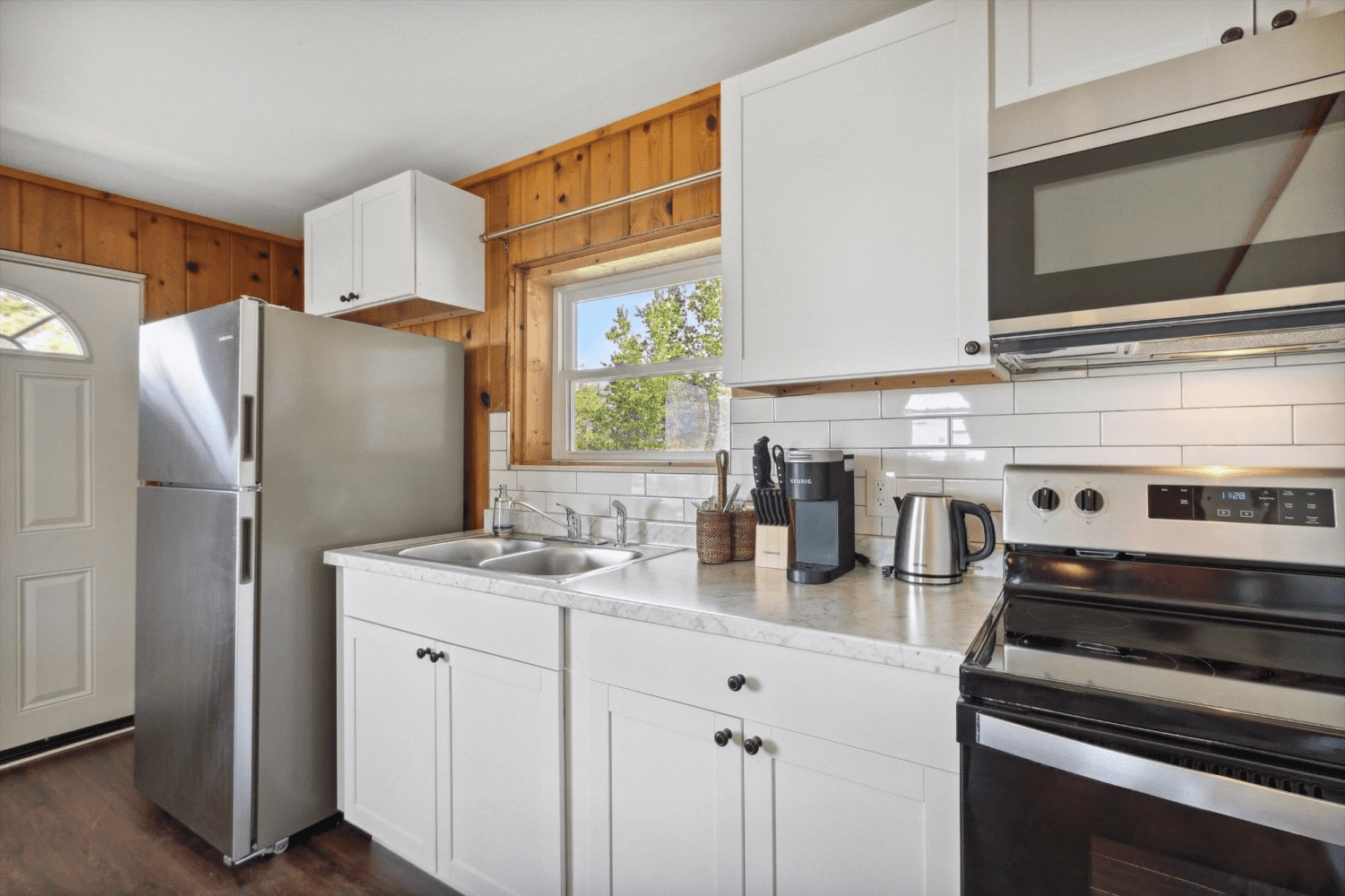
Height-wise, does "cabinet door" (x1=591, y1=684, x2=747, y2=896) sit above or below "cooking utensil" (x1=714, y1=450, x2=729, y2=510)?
below

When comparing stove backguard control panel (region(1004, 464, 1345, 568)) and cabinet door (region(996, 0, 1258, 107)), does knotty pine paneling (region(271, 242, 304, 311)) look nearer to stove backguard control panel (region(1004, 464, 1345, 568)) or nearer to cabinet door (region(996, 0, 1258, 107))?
cabinet door (region(996, 0, 1258, 107))

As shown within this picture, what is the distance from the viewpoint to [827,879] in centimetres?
114

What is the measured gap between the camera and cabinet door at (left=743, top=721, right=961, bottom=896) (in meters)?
1.04

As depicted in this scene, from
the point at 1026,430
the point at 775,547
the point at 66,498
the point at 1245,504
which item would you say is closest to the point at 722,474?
the point at 775,547

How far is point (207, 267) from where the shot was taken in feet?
10.3

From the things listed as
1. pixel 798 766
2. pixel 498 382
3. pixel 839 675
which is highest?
pixel 498 382

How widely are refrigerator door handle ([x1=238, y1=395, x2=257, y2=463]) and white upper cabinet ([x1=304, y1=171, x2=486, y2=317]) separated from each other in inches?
28.1

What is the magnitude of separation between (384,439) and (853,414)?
1533 millimetres

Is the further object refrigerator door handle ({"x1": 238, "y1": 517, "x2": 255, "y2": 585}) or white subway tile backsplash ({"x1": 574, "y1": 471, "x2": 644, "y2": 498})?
white subway tile backsplash ({"x1": 574, "y1": 471, "x2": 644, "y2": 498})

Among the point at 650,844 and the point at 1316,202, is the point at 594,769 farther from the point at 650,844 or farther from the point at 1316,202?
the point at 1316,202

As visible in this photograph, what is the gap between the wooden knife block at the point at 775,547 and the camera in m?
1.64

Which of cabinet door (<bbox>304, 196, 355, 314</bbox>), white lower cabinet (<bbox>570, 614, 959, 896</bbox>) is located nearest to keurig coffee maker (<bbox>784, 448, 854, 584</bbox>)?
white lower cabinet (<bbox>570, 614, 959, 896</bbox>)

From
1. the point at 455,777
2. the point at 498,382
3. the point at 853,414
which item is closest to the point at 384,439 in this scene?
the point at 498,382

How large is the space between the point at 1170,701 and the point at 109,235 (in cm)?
382
